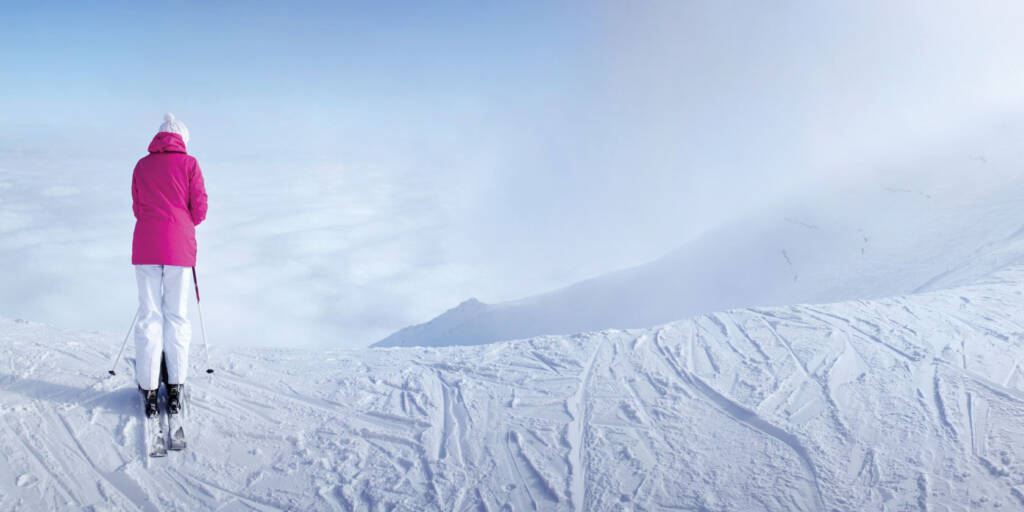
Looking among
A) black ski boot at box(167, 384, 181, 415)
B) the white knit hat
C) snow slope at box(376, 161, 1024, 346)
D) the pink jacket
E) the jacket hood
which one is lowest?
snow slope at box(376, 161, 1024, 346)

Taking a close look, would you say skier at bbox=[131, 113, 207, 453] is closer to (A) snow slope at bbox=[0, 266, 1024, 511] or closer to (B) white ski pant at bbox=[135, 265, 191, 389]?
(B) white ski pant at bbox=[135, 265, 191, 389]

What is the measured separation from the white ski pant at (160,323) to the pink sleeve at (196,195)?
43 centimetres

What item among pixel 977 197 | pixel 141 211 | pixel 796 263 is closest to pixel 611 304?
pixel 796 263

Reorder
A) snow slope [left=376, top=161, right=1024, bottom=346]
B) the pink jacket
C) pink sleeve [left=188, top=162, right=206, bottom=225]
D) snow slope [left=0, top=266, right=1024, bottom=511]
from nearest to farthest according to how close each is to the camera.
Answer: snow slope [left=0, top=266, right=1024, bottom=511] < the pink jacket < pink sleeve [left=188, top=162, right=206, bottom=225] < snow slope [left=376, top=161, right=1024, bottom=346]

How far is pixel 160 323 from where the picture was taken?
13.5 ft

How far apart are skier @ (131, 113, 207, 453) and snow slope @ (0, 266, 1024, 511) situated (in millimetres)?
517

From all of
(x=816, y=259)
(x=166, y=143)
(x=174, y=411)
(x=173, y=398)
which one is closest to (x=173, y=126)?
(x=166, y=143)

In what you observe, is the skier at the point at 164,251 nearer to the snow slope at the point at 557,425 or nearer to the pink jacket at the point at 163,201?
the pink jacket at the point at 163,201

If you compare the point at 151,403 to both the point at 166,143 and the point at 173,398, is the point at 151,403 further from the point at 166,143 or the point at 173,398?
the point at 166,143

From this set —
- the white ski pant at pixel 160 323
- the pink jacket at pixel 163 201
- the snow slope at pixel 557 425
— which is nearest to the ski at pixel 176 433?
the snow slope at pixel 557 425

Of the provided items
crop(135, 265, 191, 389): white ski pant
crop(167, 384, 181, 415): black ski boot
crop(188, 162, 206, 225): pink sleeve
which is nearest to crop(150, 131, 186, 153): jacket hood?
crop(188, 162, 206, 225): pink sleeve

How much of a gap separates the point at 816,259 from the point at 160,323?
16.5 m

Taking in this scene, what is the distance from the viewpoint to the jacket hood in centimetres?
406

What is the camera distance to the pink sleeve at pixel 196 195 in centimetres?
415
